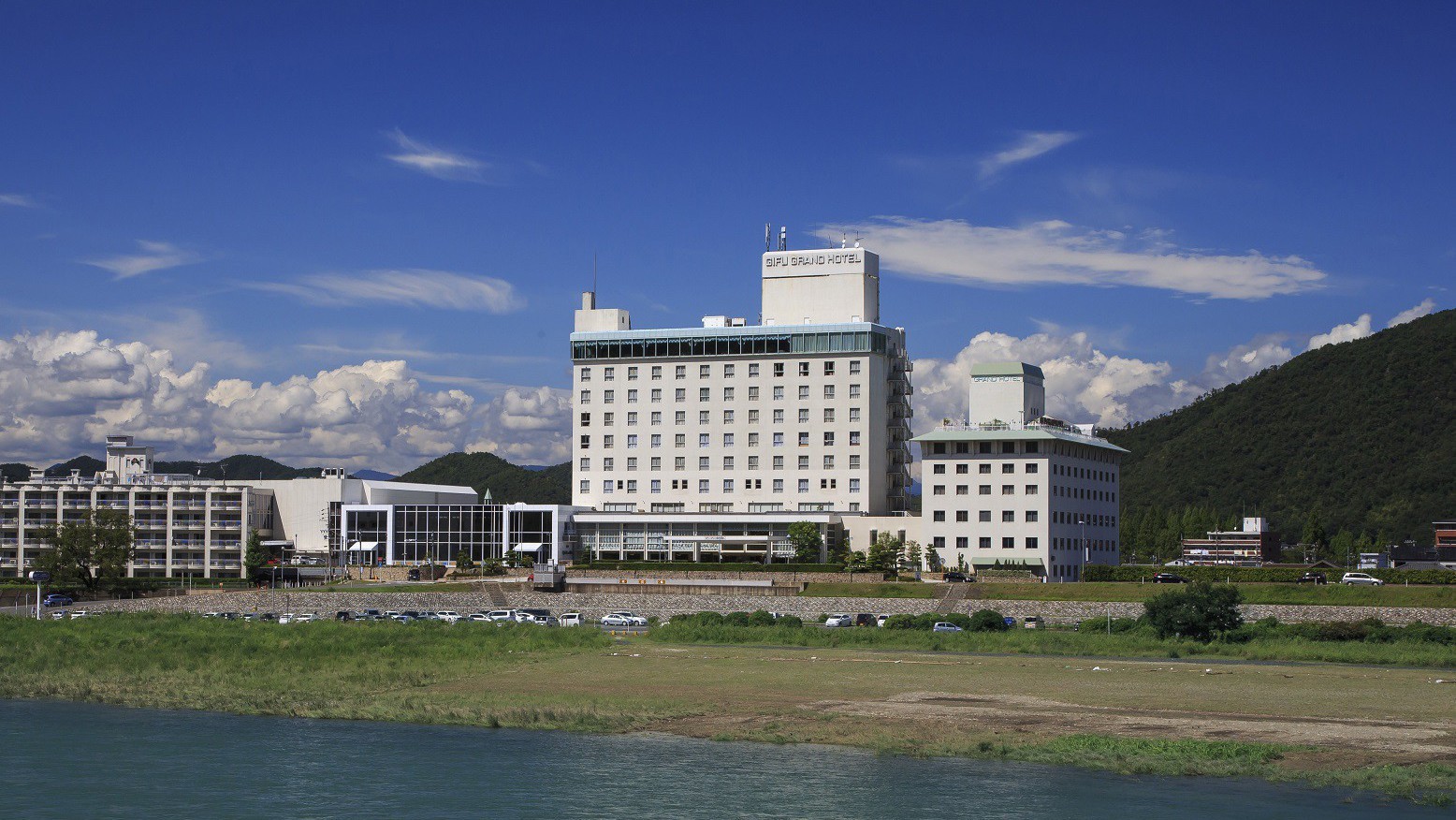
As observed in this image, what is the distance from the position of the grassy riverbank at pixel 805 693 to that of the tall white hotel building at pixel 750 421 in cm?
4643

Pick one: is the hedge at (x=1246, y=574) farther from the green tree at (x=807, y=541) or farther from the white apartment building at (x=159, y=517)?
the white apartment building at (x=159, y=517)

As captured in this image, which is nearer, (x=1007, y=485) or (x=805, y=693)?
(x=805, y=693)

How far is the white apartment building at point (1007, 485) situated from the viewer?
118938mm

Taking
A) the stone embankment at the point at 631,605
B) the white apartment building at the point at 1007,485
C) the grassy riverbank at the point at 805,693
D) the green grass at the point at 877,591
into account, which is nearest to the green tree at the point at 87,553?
the stone embankment at the point at 631,605

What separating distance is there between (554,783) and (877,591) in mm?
63847

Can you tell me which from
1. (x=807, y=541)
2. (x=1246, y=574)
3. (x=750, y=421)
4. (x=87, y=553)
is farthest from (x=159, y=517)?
(x=1246, y=574)

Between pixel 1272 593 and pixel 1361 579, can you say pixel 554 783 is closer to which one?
pixel 1272 593

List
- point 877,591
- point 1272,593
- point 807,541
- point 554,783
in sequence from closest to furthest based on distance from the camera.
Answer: point 554,783, point 1272,593, point 877,591, point 807,541

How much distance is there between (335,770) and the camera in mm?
46688

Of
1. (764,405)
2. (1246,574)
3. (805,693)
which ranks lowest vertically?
(805,693)

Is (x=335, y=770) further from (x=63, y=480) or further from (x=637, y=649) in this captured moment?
(x=63, y=480)

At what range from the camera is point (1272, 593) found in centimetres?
9481

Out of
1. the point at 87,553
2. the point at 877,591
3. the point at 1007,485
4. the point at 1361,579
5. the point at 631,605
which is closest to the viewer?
the point at 1361,579

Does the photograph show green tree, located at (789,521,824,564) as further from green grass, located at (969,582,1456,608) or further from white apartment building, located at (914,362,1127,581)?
green grass, located at (969,582,1456,608)
